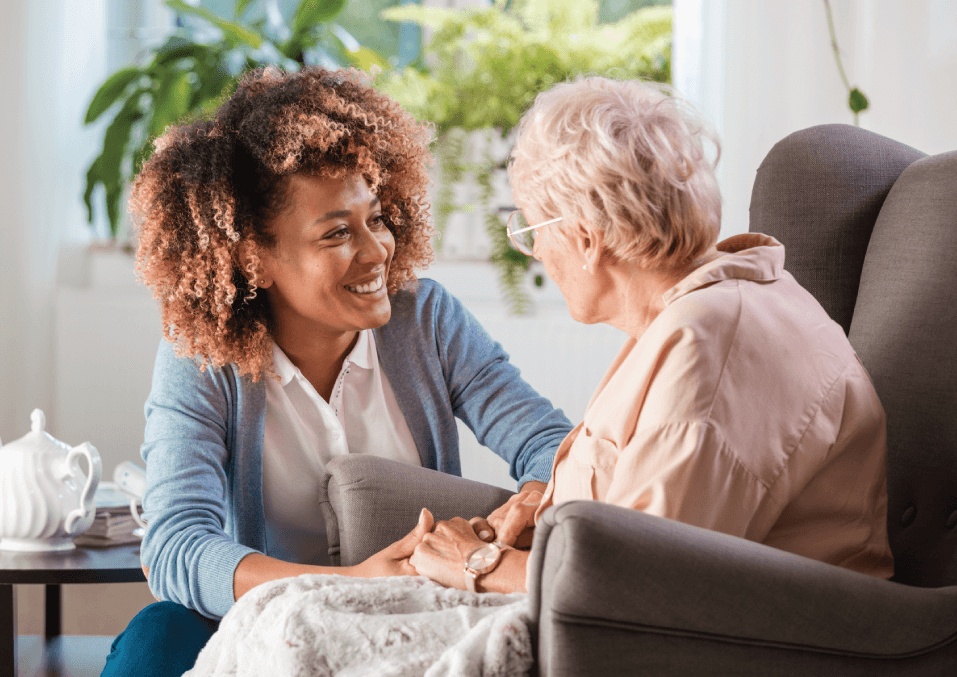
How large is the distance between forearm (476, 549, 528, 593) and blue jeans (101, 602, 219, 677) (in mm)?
379

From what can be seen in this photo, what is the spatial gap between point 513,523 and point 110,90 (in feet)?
7.75

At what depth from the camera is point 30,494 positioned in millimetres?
1490

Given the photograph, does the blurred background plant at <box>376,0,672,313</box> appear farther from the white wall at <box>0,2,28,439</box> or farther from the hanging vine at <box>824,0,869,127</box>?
the white wall at <box>0,2,28,439</box>

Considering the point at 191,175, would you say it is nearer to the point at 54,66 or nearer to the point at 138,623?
the point at 138,623

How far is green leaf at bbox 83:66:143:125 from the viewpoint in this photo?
2949 mm

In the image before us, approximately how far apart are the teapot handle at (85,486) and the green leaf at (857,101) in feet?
5.66

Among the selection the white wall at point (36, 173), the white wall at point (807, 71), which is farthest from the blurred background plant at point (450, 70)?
the white wall at point (807, 71)

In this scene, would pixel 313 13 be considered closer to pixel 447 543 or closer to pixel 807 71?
pixel 807 71

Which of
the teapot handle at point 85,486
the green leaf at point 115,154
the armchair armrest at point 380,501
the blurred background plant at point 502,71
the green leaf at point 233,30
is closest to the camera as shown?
the armchair armrest at point 380,501

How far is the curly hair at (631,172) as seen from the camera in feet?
3.45

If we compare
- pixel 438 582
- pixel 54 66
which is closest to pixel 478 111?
pixel 54 66

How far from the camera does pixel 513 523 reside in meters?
1.22

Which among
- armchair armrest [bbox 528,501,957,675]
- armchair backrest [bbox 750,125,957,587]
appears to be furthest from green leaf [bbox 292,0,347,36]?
armchair armrest [bbox 528,501,957,675]

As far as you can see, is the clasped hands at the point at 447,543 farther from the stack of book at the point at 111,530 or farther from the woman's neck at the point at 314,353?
the stack of book at the point at 111,530
